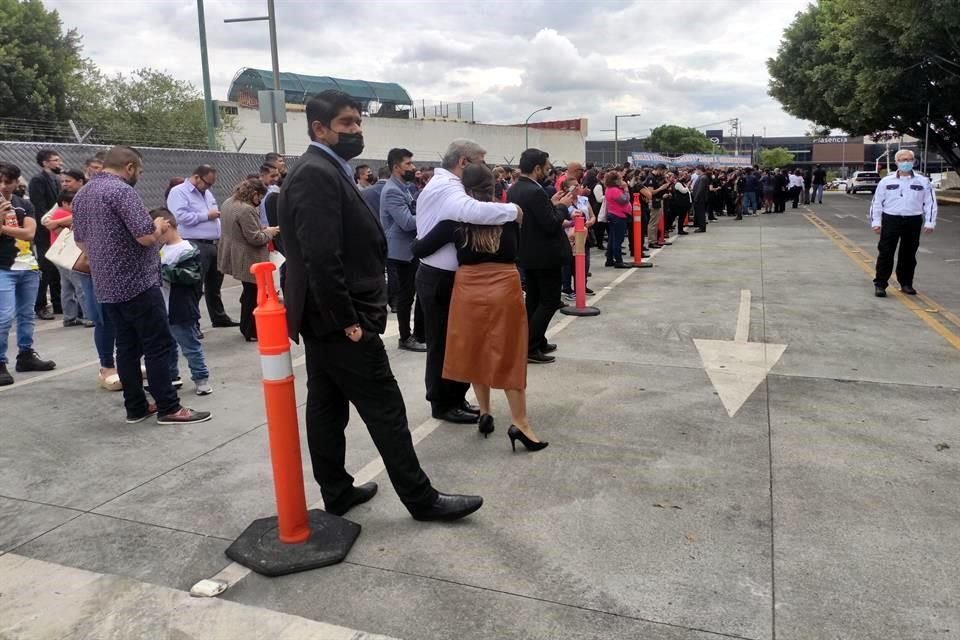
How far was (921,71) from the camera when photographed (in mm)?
27828

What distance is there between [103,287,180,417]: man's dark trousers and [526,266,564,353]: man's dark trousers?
A: 9.07 ft

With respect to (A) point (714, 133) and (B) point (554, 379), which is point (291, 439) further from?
(A) point (714, 133)

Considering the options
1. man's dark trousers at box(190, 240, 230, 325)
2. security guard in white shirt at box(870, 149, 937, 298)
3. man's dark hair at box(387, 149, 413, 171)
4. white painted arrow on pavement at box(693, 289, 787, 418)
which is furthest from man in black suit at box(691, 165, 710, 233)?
man's dark trousers at box(190, 240, 230, 325)

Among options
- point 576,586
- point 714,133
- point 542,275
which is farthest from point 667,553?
point 714,133

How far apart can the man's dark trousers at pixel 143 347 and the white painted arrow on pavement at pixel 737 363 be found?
151 inches

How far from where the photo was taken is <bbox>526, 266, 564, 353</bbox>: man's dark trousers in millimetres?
5997

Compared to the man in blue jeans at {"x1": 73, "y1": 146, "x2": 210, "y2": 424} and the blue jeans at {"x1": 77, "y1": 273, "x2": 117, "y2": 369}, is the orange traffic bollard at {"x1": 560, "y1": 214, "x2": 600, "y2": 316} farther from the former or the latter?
the blue jeans at {"x1": 77, "y1": 273, "x2": 117, "y2": 369}

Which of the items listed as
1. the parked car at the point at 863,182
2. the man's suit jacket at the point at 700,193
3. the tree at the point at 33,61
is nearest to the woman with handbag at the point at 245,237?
the man's suit jacket at the point at 700,193

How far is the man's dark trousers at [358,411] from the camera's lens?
3197mm

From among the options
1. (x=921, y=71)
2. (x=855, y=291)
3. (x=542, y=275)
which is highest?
(x=921, y=71)

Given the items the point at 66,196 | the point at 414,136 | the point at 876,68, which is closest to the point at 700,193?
the point at 876,68

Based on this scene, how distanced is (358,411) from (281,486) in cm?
46

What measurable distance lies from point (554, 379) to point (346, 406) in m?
2.67

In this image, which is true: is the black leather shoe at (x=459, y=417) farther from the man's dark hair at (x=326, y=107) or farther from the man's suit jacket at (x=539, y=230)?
the man's dark hair at (x=326, y=107)
